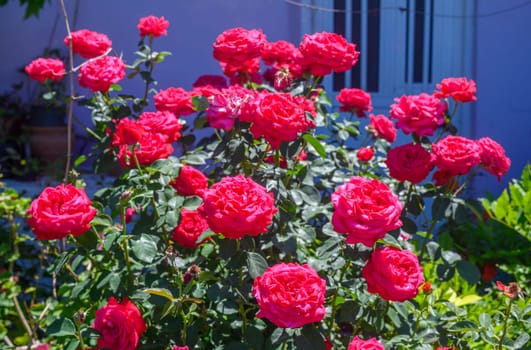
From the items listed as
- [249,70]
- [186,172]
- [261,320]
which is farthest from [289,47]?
[261,320]

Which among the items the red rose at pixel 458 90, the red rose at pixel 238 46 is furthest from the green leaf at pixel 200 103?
the red rose at pixel 458 90

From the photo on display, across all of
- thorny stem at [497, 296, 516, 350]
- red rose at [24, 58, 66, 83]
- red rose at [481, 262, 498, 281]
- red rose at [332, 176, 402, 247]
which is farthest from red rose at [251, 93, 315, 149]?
red rose at [481, 262, 498, 281]

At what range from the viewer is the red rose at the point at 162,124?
6.78 feet

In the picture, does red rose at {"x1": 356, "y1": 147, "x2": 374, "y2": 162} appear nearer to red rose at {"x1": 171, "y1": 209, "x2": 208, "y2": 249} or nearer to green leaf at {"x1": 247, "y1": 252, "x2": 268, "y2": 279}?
red rose at {"x1": 171, "y1": 209, "x2": 208, "y2": 249}

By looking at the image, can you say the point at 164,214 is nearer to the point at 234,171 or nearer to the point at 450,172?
the point at 234,171

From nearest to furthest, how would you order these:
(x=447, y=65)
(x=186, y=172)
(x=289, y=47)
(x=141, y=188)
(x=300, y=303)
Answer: (x=300, y=303), (x=141, y=188), (x=186, y=172), (x=289, y=47), (x=447, y=65)

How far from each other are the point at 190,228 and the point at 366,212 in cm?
63

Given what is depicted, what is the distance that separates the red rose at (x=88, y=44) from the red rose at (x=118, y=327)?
1.07 meters

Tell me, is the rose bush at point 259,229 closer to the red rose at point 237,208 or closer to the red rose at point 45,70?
the red rose at point 237,208

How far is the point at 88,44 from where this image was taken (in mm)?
2449

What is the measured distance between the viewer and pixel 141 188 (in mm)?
1924

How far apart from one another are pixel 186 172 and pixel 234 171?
0.18 m

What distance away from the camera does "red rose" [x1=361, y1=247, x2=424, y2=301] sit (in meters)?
1.64

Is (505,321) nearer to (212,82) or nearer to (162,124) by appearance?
(162,124)
